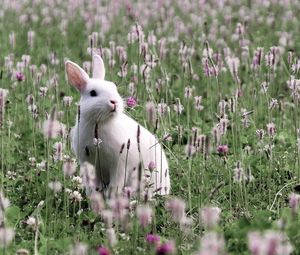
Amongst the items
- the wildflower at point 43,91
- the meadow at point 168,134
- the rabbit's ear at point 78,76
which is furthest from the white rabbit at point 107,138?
the wildflower at point 43,91

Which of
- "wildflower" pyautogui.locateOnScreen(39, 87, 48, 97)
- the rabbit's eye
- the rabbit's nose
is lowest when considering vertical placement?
"wildflower" pyautogui.locateOnScreen(39, 87, 48, 97)

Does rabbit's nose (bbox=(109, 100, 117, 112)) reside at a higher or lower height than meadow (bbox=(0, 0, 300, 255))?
higher

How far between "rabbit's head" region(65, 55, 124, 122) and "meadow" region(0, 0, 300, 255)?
219mm

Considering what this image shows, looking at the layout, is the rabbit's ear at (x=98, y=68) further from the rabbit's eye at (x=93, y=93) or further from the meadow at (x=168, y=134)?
the rabbit's eye at (x=93, y=93)

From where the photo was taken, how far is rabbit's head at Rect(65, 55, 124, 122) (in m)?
5.17

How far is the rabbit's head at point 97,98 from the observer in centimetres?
517

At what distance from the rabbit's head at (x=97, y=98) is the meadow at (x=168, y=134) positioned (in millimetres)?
219

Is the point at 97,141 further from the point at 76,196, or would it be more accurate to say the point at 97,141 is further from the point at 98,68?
the point at 98,68

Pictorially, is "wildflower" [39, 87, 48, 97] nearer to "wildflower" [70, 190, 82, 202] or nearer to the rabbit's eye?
the rabbit's eye

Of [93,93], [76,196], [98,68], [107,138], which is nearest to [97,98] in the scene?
[93,93]

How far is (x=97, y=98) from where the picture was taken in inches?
205

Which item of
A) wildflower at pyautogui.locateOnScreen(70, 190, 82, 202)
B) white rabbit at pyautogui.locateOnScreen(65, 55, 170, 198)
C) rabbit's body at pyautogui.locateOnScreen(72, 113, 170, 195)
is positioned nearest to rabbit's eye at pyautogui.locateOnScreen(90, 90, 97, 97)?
white rabbit at pyautogui.locateOnScreen(65, 55, 170, 198)

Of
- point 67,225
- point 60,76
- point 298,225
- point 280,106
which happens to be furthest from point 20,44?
point 298,225

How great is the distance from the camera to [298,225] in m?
4.16
